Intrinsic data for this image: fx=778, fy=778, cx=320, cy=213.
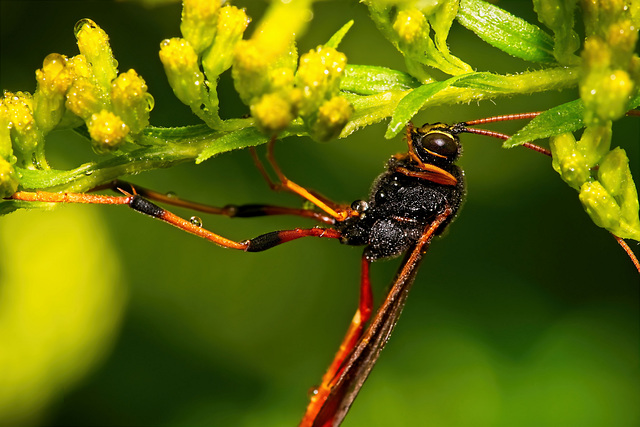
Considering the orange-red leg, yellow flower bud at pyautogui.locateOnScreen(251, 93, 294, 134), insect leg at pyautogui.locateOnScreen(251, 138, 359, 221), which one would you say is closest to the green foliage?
yellow flower bud at pyautogui.locateOnScreen(251, 93, 294, 134)

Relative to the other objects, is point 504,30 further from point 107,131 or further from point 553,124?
point 107,131

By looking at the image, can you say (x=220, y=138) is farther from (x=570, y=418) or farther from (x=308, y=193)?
(x=570, y=418)

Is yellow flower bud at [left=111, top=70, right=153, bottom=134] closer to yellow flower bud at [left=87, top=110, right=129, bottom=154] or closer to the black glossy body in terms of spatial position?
yellow flower bud at [left=87, top=110, right=129, bottom=154]

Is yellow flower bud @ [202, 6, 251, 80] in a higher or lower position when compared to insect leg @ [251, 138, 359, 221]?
higher

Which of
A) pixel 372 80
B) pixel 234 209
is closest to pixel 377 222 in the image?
pixel 234 209

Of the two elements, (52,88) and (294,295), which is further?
(294,295)

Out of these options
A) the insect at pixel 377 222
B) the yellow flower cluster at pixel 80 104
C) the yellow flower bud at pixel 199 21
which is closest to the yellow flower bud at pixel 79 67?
the yellow flower cluster at pixel 80 104

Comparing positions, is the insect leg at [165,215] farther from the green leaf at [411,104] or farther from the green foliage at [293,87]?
the green leaf at [411,104]
